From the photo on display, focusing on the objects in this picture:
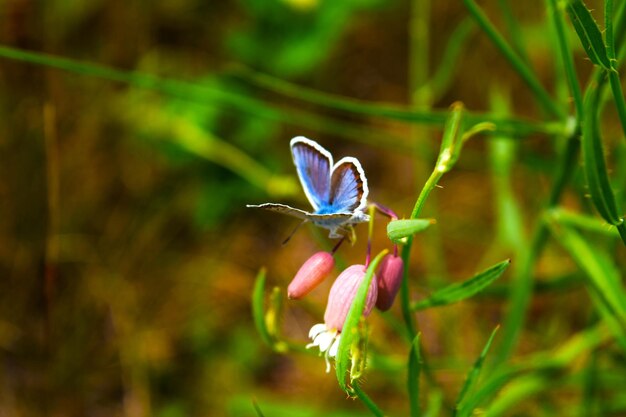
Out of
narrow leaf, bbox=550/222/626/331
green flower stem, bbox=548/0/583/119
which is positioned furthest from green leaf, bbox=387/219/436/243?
narrow leaf, bbox=550/222/626/331

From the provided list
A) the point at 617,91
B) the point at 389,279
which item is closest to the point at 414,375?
the point at 389,279

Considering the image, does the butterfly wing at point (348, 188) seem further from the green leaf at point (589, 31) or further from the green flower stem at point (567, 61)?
the green flower stem at point (567, 61)

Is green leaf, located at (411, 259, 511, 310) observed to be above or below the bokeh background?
below

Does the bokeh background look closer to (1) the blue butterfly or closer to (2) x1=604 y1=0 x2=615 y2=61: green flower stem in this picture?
(1) the blue butterfly

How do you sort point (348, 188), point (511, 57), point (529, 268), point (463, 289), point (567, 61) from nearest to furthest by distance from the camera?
point (348, 188)
point (463, 289)
point (567, 61)
point (511, 57)
point (529, 268)

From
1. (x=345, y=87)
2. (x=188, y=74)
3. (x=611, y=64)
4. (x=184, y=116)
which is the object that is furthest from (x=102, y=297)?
(x=611, y=64)

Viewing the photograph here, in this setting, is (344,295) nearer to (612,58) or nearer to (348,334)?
(348,334)
